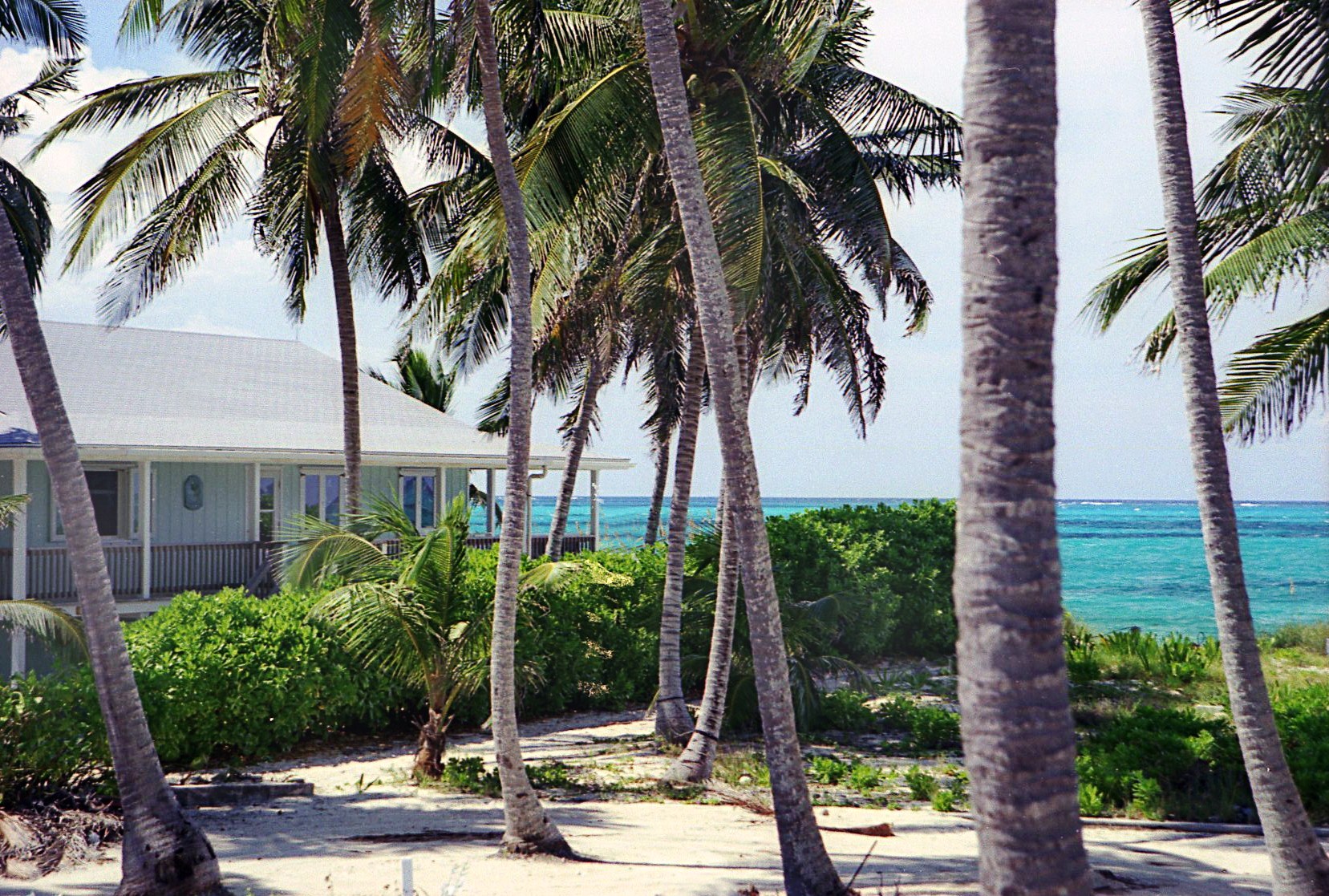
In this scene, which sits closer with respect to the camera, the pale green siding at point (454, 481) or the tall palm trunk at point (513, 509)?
the tall palm trunk at point (513, 509)

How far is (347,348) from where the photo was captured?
16938 millimetres

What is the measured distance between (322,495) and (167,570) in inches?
193

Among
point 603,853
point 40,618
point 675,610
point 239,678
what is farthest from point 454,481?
point 603,853

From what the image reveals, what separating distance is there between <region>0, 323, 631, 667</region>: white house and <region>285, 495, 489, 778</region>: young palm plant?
16.3ft

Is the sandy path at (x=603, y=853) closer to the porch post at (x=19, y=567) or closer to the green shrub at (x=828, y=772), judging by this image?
the green shrub at (x=828, y=772)

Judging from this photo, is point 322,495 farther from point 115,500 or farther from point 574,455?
point 574,455

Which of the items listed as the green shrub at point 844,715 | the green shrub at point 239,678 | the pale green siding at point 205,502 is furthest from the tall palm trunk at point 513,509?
the pale green siding at point 205,502

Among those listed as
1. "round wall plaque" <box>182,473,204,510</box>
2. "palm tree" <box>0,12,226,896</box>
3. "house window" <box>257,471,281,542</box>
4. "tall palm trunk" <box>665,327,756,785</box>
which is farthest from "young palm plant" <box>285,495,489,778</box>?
"house window" <box>257,471,281,542</box>

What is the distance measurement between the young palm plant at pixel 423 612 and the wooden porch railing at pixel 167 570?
552cm

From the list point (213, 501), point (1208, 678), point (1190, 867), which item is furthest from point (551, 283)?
point (1208, 678)

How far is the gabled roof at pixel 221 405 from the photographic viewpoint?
18.0 metres

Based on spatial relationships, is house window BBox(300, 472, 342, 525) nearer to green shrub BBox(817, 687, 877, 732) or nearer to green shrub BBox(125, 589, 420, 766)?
green shrub BBox(125, 589, 420, 766)

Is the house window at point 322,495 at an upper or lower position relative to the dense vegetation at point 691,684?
upper

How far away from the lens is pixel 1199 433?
698 cm
